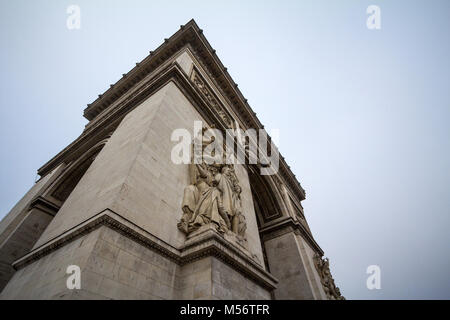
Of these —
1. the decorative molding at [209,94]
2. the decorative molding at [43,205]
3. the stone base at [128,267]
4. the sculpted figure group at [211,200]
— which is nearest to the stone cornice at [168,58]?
the decorative molding at [209,94]

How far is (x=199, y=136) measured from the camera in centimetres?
663

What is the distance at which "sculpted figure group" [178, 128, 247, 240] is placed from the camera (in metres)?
4.46

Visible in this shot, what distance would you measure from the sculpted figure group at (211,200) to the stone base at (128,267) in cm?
47

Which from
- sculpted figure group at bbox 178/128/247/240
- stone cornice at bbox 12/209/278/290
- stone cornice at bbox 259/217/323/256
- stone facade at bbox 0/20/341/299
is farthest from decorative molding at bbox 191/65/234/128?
stone cornice at bbox 12/209/278/290

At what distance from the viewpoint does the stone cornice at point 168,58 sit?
11.9 meters

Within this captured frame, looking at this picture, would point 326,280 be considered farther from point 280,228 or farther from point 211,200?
point 211,200

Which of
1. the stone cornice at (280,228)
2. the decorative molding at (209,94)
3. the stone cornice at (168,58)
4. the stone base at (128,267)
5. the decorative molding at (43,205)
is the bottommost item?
the stone base at (128,267)

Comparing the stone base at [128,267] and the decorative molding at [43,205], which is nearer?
the stone base at [128,267]

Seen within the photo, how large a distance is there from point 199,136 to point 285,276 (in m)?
7.19

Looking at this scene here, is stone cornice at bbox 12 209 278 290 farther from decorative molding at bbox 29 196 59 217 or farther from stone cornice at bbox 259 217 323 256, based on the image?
stone cornice at bbox 259 217 323 256

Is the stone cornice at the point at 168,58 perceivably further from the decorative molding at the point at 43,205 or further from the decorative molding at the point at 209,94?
the decorative molding at the point at 43,205

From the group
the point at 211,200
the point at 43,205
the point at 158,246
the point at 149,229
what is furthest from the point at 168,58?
the point at 158,246
